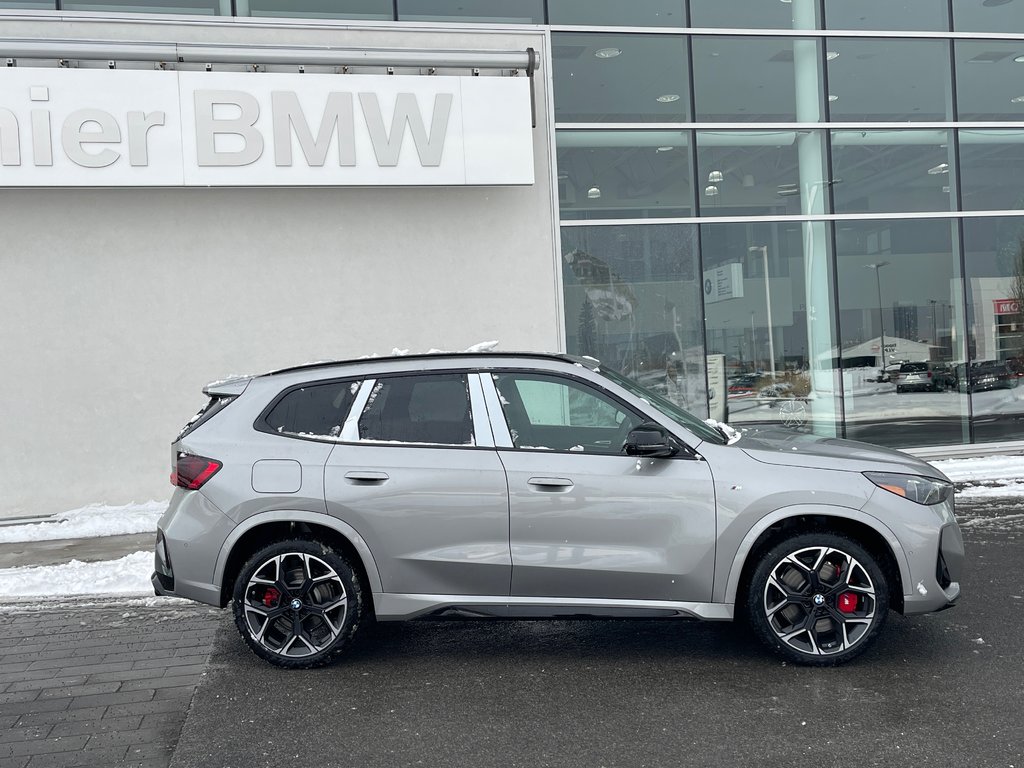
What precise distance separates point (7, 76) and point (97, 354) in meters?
3.24

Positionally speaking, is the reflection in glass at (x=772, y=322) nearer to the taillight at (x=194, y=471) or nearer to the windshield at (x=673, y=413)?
the windshield at (x=673, y=413)

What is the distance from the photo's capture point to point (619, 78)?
12406mm

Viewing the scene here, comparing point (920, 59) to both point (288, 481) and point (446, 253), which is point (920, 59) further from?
point (288, 481)

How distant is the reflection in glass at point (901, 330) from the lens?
42.0ft

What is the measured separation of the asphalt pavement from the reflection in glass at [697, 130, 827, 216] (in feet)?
24.4

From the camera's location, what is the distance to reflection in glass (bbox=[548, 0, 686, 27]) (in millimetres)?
12336

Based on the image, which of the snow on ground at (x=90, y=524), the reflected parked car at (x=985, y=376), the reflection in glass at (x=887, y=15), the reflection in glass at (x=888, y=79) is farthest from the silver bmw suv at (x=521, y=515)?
the reflection in glass at (x=887, y=15)

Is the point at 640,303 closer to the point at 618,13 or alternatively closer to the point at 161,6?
the point at 618,13

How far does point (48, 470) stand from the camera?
1092 cm

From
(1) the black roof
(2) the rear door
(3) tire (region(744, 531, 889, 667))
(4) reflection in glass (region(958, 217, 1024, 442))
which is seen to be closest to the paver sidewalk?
(2) the rear door

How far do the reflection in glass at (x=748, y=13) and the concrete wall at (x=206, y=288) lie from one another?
8.23 feet

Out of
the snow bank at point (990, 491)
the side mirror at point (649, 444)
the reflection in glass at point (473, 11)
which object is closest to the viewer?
the side mirror at point (649, 444)

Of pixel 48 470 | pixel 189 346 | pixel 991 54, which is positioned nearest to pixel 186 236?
pixel 189 346

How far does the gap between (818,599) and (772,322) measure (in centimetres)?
820
